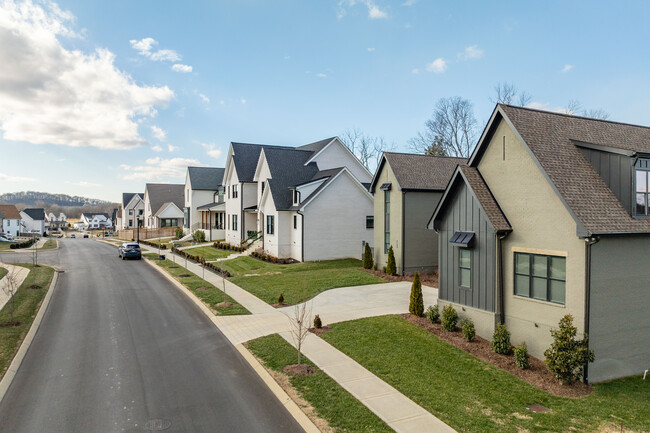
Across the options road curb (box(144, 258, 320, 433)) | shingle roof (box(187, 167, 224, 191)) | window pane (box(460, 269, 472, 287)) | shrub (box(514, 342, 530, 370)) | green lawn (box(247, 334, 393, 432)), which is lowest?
road curb (box(144, 258, 320, 433))

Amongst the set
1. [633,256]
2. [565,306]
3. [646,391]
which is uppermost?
[633,256]

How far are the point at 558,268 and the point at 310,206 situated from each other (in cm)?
2131

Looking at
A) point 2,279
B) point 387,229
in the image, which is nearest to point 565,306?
point 387,229

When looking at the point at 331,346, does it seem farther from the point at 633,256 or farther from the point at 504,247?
the point at 633,256

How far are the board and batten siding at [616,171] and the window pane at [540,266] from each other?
8.85ft

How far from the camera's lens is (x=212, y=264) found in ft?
100

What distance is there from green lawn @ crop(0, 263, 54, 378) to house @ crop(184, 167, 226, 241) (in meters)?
22.7

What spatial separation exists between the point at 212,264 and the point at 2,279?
40.9 feet

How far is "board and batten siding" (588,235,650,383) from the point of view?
1041 cm

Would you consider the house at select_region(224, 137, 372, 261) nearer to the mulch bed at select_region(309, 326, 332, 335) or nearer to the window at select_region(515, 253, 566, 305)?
the mulch bed at select_region(309, 326, 332, 335)

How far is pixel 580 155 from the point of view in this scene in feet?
41.3

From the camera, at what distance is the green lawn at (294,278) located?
20.4 meters

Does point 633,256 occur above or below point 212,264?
above

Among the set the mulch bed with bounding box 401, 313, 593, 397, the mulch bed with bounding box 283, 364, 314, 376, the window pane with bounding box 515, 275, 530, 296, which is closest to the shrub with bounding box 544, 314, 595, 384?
the mulch bed with bounding box 401, 313, 593, 397
